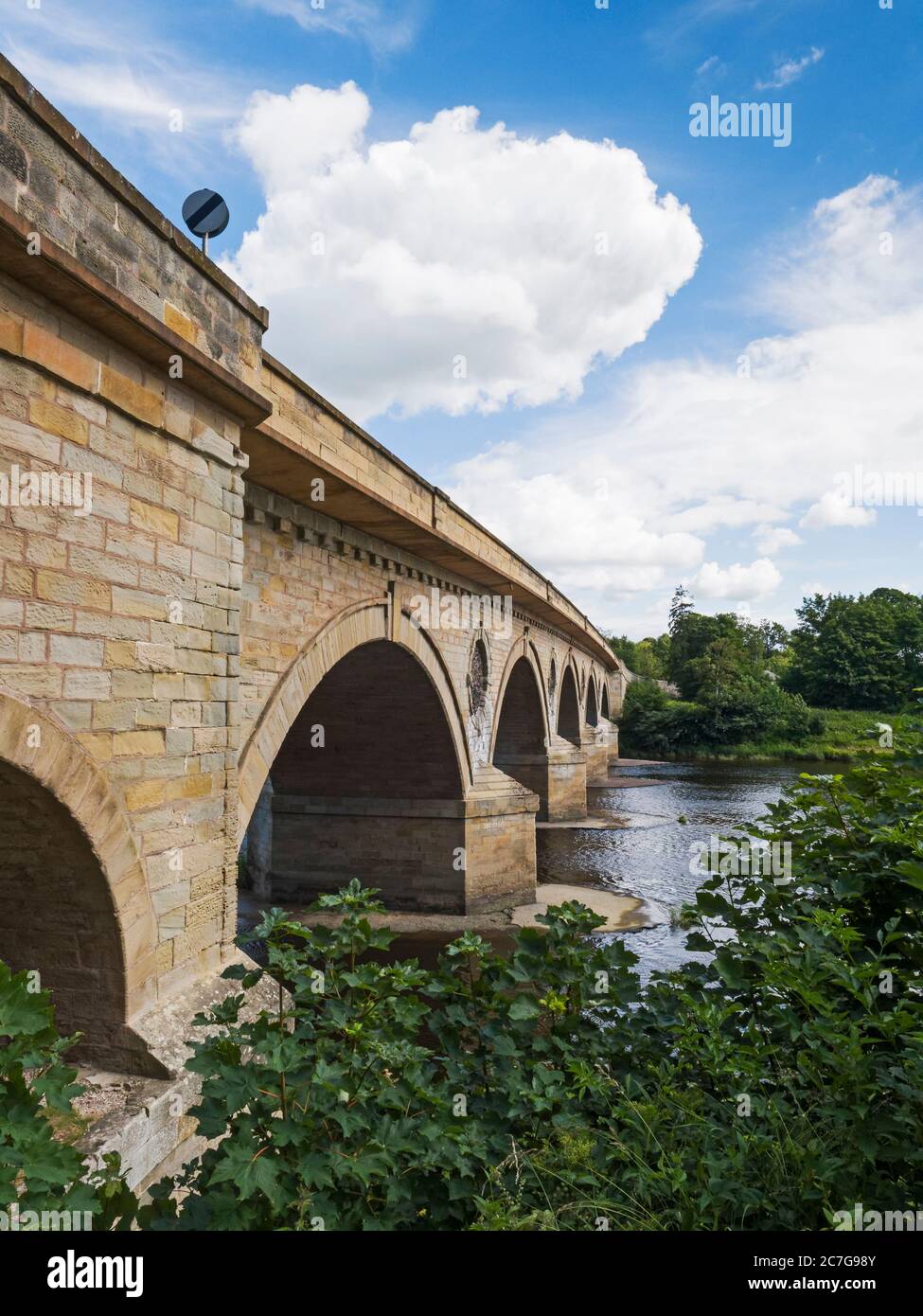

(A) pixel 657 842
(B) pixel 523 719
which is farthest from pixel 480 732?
(B) pixel 523 719

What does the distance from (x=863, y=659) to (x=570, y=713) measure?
117ft

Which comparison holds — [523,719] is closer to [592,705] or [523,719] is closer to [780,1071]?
[592,705]

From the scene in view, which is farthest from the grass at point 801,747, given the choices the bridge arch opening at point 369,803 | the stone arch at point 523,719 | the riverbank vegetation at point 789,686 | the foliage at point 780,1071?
the foliage at point 780,1071

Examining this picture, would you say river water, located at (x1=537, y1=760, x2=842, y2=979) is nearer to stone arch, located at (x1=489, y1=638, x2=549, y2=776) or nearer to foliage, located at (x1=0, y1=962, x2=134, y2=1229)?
stone arch, located at (x1=489, y1=638, x2=549, y2=776)

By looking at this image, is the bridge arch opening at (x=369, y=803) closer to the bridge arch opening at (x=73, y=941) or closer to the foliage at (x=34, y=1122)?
the bridge arch opening at (x=73, y=941)

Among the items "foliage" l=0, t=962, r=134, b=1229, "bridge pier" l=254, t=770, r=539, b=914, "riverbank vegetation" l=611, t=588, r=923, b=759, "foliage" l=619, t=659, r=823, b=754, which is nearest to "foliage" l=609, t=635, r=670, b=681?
"riverbank vegetation" l=611, t=588, r=923, b=759

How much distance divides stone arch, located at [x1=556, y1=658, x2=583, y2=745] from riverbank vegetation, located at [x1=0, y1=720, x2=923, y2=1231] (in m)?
27.0

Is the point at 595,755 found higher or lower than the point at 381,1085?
lower

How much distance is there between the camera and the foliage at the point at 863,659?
56688mm

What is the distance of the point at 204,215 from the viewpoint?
5.58 metres
